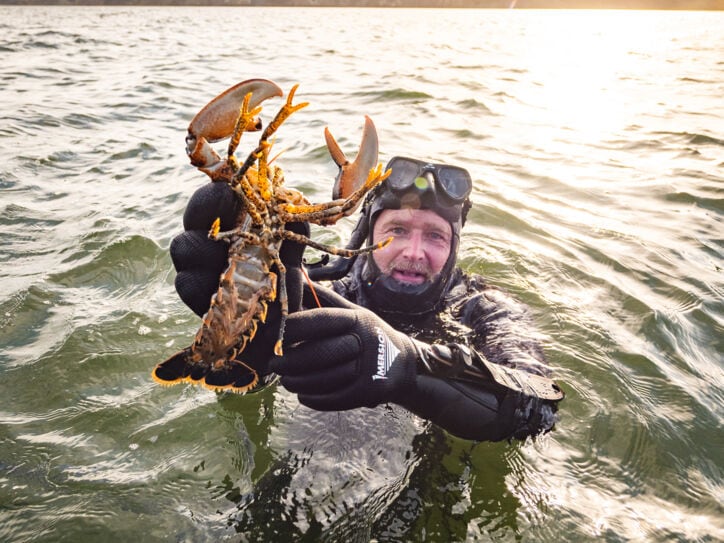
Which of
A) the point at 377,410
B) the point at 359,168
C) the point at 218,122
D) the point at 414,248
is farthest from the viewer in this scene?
the point at 414,248

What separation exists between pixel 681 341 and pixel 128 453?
4731mm

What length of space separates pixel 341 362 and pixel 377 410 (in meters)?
0.95

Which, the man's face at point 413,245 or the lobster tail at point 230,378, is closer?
the lobster tail at point 230,378

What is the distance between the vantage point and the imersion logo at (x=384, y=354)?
2.77 meters

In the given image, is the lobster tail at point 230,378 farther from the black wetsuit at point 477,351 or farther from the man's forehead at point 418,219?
the man's forehead at point 418,219

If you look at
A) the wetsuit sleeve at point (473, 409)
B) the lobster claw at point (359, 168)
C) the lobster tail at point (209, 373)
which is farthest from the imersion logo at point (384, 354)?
the lobster claw at point (359, 168)

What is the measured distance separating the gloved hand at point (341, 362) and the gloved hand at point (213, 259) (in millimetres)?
144

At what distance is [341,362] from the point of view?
281 centimetres

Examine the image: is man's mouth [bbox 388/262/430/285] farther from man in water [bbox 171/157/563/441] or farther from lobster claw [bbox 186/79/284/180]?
lobster claw [bbox 186/79/284/180]

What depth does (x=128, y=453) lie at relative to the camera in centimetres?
323

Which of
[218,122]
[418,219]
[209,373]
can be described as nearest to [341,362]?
[209,373]

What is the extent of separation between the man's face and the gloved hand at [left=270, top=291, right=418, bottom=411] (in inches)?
52.0

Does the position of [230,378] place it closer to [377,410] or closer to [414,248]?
[377,410]

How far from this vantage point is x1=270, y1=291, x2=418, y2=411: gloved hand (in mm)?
2777
